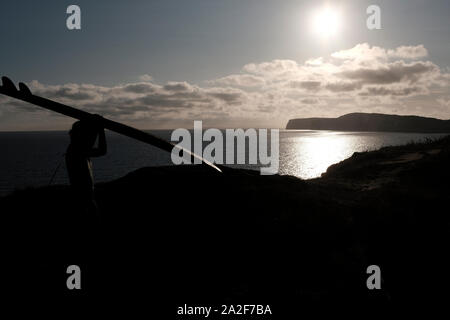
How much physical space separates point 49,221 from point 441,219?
15271mm

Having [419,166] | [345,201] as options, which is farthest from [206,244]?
[419,166]

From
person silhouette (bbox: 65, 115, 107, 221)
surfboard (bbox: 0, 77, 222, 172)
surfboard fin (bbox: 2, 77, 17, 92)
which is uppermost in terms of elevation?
surfboard fin (bbox: 2, 77, 17, 92)

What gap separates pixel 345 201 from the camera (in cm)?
1417

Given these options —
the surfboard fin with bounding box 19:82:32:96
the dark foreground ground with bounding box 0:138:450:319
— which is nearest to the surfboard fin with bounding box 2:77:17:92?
the surfboard fin with bounding box 19:82:32:96

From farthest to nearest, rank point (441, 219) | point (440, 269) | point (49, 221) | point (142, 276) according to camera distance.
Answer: point (441, 219), point (49, 221), point (440, 269), point (142, 276)

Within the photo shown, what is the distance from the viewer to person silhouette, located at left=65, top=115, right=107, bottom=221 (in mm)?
7414

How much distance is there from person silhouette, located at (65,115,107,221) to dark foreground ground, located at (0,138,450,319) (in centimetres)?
66

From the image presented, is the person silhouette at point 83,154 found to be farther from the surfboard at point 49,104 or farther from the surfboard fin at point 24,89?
the surfboard fin at point 24,89

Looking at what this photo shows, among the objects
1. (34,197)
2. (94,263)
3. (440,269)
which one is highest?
(34,197)

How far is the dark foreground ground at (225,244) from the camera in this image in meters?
8.01

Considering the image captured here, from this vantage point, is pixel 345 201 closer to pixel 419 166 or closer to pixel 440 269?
pixel 440 269

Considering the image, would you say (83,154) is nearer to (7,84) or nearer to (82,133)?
(82,133)

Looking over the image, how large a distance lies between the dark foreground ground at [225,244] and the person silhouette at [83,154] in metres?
0.66

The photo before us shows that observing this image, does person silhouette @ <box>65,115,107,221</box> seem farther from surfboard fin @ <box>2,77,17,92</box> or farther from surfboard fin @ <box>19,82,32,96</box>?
surfboard fin @ <box>2,77,17,92</box>
